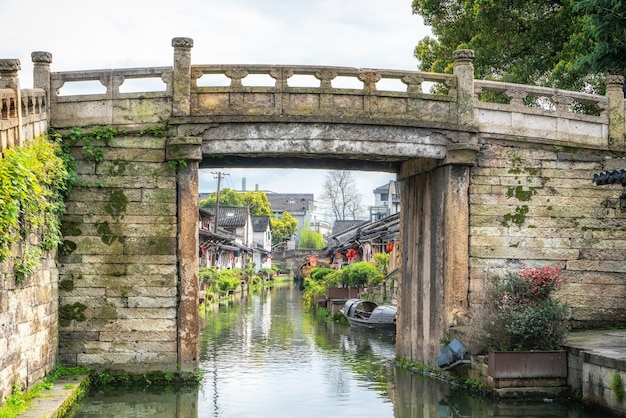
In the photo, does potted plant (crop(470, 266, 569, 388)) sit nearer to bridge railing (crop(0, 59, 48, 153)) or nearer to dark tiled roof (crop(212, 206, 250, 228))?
bridge railing (crop(0, 59, 48, 153))

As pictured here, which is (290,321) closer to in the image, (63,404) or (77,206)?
(77,206)

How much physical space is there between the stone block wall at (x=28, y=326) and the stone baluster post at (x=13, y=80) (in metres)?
2.50

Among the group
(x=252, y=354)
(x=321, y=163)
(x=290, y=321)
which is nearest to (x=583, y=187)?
(x=321, y=163)

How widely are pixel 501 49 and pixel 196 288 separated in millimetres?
14699

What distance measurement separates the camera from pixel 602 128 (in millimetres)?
17109

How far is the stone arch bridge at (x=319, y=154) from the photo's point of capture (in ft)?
50.1

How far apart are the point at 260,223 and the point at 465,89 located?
257 feet

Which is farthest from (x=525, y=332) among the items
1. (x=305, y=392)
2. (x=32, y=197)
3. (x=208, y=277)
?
(x=208, y=277)

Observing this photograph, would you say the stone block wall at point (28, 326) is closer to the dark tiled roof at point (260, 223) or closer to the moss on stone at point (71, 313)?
the moss on stone at point (71, 313)

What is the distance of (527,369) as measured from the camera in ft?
45.4

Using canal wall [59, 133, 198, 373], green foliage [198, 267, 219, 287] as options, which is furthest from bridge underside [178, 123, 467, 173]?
green foliage [198, 267, 219, 287]

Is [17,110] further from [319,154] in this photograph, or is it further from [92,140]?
[319,154]

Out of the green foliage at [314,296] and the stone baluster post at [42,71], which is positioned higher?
the stone baluster post at [42,71]

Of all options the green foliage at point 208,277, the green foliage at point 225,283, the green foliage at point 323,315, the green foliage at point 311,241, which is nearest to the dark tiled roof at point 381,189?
the green foliage at point 311,241
